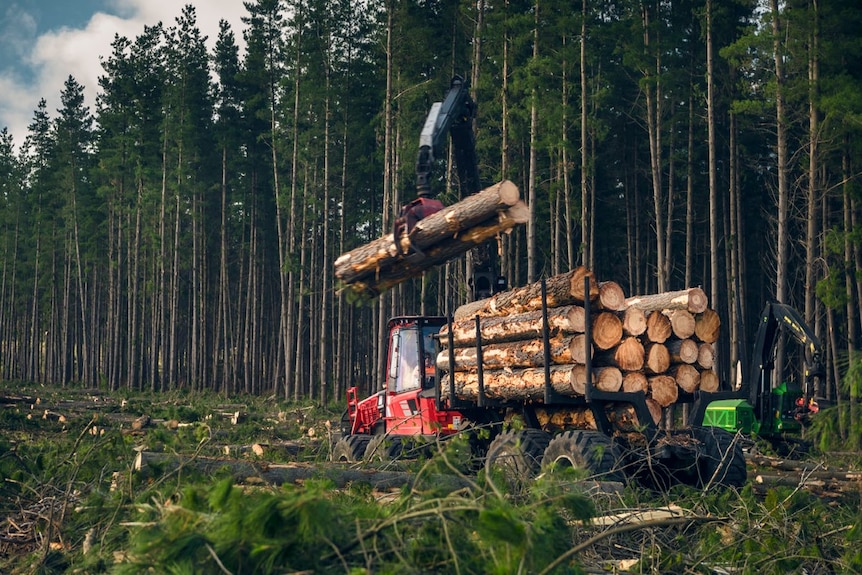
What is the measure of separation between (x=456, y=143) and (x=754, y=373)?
6.33m

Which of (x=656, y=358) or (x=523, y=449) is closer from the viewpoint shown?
(x=523, y=449)

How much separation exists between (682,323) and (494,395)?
2.44 metres

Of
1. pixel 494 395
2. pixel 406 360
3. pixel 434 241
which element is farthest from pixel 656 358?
pixel 406 360

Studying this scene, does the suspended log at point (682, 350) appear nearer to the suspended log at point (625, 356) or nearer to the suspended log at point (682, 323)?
the suspended log at point (682, 323)

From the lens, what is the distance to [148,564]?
4.53 metres

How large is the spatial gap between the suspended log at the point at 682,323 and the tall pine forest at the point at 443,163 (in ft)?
6.73

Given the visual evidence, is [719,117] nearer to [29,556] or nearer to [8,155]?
[29,556]

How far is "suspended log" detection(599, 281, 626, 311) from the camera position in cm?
1062

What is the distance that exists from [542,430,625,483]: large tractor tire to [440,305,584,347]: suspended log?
1232mm

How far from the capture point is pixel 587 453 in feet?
32.2

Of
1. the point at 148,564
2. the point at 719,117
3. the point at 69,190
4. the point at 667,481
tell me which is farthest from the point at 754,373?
the point at 69,190

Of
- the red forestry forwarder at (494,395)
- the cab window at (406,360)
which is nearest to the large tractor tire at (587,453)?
the red forestry forwarder at (494,395)

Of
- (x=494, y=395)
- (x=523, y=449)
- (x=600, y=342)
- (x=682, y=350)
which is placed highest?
(x=600, y=342)

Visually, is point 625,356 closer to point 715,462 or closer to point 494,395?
point 715,462
